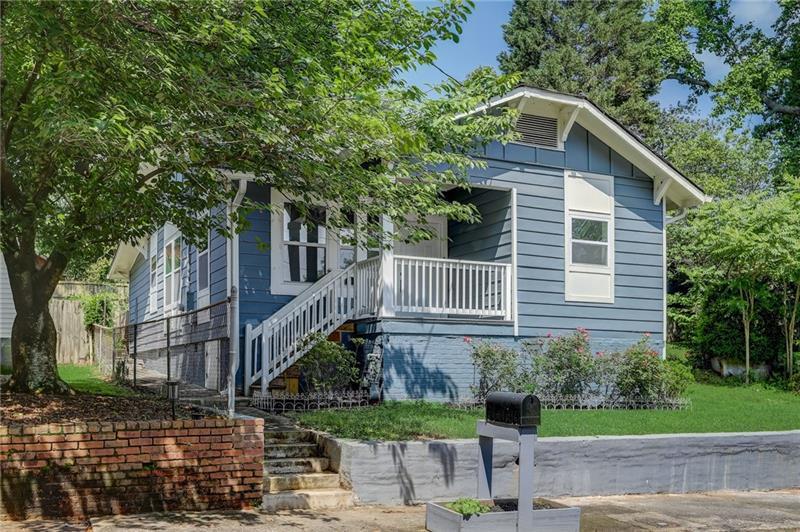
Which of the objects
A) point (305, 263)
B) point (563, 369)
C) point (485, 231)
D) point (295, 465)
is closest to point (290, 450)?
point (295, 465)

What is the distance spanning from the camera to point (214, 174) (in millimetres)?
8773

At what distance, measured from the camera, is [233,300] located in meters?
9.02

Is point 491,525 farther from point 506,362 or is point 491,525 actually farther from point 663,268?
point 663,268

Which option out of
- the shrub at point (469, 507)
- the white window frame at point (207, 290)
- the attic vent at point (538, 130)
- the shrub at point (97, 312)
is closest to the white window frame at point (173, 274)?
the white window frame at point (207, 290)

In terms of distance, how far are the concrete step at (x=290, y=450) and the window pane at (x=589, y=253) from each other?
7.19m

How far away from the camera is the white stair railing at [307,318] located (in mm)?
11953

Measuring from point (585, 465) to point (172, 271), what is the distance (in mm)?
11202

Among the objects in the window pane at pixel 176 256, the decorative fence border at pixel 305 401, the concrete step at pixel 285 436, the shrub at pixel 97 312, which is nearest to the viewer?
the concrete step at pixel 285 436

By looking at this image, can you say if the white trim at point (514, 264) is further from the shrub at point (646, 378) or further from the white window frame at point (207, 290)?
the white window frame at point (207, 290)

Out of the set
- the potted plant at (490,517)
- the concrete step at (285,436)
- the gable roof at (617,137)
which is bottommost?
the potted plant at (490,517)

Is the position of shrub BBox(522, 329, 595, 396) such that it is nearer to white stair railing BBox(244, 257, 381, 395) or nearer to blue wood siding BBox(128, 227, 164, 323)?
white stair railing BBox(244, 257, 381, 395)

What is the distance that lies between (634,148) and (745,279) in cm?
437

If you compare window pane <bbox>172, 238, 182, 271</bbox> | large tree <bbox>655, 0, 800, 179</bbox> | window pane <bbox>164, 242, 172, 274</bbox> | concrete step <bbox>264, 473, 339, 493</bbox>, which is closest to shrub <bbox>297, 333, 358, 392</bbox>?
concrete step <bbox>264, 473, 339, 493</bbox>

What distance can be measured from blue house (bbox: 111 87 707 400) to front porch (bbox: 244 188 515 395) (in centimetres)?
3
